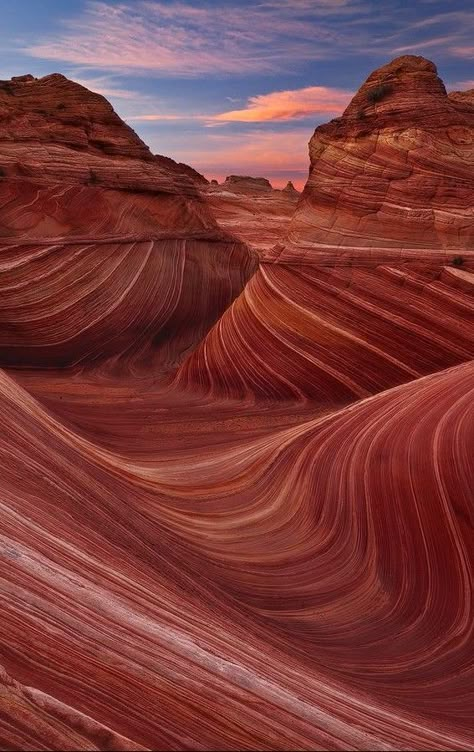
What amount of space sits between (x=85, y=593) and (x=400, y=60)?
1058 centimetres

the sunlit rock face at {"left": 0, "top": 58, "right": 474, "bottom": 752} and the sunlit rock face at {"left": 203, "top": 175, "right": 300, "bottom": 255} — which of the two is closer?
the sunlit rock face at {"left": 0, "top": 58, "right": 474, "bottom": 752}

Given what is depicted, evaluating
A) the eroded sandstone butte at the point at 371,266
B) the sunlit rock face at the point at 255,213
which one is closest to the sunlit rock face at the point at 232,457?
the eroded sandstone butte at the point at 371,266

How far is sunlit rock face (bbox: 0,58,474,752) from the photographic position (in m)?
2.63

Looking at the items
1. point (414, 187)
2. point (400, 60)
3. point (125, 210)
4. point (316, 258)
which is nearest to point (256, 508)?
point (316, 258)

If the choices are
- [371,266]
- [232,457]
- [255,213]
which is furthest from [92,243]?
[255,213]

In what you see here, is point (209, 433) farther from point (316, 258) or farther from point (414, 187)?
point (414, 187)

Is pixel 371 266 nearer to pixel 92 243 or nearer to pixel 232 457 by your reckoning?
pixel 232 457

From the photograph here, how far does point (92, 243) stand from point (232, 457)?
8.38m

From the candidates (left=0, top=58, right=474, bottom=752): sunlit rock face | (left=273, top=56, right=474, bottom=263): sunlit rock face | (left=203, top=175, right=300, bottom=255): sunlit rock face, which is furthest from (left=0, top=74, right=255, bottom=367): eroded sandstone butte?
(left=273, top=56, right=474, bottom=263): sunlit rock face

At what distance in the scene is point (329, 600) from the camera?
199 inches

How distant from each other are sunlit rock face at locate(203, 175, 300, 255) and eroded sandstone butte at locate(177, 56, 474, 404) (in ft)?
29.1

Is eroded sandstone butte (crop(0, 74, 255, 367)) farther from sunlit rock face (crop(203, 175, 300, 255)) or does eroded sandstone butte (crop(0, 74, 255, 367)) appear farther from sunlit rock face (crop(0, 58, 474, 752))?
sunlit rock face (crop(203, 175, 300, 255))

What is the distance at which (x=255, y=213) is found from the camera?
99.1 feet

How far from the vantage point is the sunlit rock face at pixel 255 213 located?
76.7 ft
